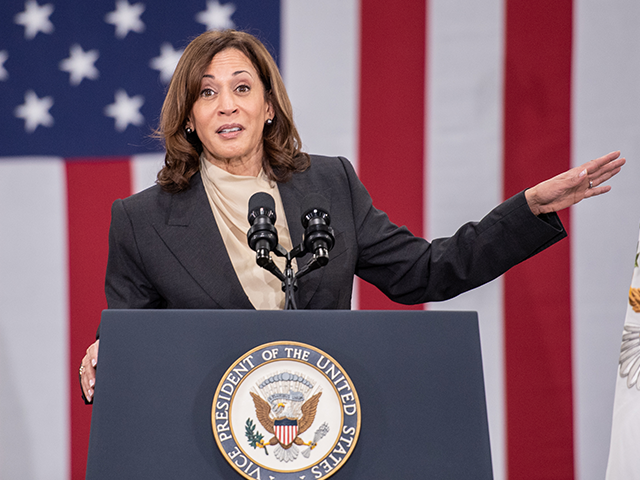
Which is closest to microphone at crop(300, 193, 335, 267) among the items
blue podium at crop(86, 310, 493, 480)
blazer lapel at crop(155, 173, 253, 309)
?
blue podium at crop(86, 310, 493, 480)

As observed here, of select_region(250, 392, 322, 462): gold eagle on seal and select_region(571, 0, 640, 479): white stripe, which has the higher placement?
select_region(571, 0, 640, 479): white stripe

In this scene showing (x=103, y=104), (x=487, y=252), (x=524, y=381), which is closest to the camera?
(x=487, y=252)

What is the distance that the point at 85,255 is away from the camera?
2.73 m

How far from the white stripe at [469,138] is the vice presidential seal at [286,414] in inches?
65.6

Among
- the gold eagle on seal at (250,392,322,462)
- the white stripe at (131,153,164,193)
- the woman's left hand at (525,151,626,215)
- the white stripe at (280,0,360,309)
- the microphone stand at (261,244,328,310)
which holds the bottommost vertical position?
the gold eagle on seal at (250,392,322,462)

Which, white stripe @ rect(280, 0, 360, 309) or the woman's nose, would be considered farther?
white stripe @ rect(280, 0, 360, 309)

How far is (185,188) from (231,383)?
82cm

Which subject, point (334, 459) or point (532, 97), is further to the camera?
point (532, 97)

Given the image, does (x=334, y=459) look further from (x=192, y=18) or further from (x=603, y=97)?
(x=192, y=18)

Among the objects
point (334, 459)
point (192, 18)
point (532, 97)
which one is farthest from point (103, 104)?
point (334, 459)

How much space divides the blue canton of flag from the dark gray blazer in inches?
46.5

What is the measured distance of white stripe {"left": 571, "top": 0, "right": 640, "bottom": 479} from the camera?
2.51m

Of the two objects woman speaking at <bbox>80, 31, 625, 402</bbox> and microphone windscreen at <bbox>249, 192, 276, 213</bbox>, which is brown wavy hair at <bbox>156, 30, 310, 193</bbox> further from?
microphone windscreen at <bbox>249, 192, 276, 213</bbox>

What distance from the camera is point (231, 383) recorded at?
99 cm
